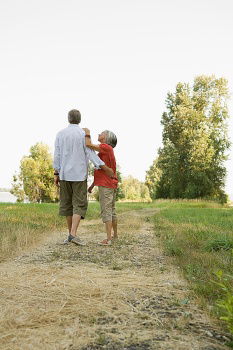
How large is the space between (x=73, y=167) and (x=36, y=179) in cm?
5000

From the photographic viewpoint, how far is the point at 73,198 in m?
6.26

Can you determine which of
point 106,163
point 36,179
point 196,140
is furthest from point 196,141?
point 36,179

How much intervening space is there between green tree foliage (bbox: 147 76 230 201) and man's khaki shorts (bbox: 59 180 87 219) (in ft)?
90.2

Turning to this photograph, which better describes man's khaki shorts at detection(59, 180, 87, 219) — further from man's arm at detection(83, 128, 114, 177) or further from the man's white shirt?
man's arm at detection(83, 128, 114, 177)

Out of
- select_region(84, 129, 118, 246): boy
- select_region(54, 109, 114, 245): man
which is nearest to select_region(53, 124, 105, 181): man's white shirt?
select_region(54, 109, 114, 245): man

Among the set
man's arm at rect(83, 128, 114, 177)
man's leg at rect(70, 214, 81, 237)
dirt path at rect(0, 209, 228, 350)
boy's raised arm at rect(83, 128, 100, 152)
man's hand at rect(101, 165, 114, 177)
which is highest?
boy's raised arm at rect(83, 128, 100, 152)

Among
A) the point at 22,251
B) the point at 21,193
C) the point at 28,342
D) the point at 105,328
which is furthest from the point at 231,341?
the point at 21,193

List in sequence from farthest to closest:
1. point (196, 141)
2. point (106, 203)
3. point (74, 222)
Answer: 1. point (196, 141)
2. point (106, 203)
3. point (74, 222)

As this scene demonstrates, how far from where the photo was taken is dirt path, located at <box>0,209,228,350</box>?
218cm

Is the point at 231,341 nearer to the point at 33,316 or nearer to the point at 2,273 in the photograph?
the point at 33,316

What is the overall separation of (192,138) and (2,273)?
30942 mm

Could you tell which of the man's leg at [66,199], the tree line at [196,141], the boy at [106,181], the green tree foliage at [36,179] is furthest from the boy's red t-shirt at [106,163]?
the green tree foliage at [36,179]

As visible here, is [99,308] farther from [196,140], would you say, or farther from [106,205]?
[196,140]

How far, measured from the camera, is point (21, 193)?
5750 centimetres
